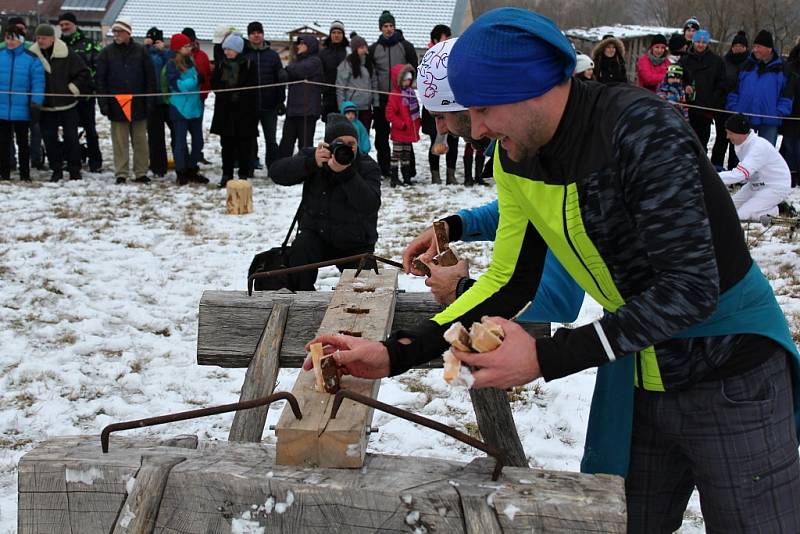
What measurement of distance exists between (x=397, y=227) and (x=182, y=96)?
3752 mm

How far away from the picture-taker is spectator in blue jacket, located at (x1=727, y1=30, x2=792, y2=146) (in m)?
10.0

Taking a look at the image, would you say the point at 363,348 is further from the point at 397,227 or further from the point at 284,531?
the point at 397,227

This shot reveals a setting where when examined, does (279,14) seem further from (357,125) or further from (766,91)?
(357,125)

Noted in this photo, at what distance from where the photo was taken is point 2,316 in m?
5.51

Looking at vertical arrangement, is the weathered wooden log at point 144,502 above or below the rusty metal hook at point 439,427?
below

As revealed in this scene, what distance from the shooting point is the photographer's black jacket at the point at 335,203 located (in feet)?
15.7

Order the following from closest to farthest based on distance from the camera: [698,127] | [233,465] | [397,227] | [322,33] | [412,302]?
[233,465], [412,302], [397,227], [698,127], [322,33]

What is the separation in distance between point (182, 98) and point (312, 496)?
370 inches

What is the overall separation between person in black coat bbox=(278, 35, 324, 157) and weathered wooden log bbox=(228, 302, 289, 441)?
790 centimetres

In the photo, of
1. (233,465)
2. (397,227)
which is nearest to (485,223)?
(233,465)

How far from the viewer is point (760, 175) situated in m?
7.17

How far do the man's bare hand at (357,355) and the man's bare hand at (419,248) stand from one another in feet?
2.25

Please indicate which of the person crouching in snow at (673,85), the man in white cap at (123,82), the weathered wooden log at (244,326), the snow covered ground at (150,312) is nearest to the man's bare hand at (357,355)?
the weathered wooden log at (244,326)

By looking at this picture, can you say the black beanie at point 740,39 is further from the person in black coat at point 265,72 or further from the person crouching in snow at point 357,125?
the person in black coat at point 265,72
